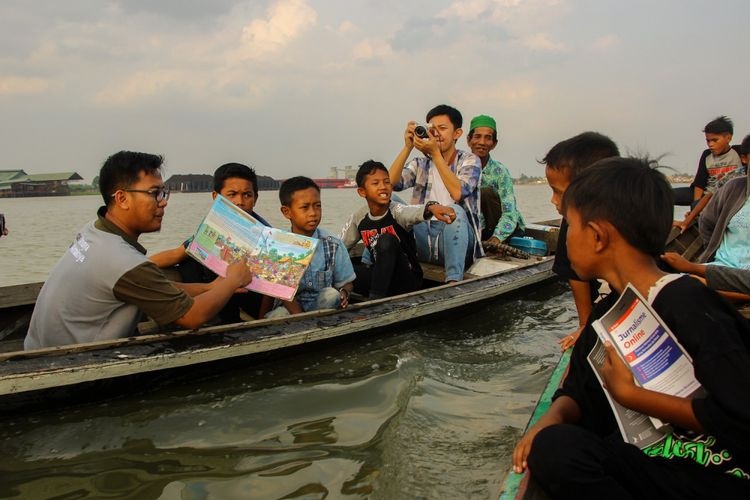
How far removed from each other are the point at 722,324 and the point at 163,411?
2.59 metres

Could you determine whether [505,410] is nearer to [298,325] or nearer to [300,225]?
[298,325]

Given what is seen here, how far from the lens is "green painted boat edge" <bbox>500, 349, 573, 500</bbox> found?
1508 mm

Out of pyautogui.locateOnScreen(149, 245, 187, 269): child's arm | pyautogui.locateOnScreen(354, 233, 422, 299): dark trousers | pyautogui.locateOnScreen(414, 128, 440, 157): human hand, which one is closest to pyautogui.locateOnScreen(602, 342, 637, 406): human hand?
pyautogui.locateOnScreen(354, 233, 422, 299): dark trousers

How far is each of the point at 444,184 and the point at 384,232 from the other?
3.03 ft

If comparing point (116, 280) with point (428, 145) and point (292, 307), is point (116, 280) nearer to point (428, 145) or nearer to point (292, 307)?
point (292, 307)

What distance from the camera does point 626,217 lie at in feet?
4.99

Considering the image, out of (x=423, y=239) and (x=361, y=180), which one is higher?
(x=361, y=180)

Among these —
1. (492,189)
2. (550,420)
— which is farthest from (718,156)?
(550,420)

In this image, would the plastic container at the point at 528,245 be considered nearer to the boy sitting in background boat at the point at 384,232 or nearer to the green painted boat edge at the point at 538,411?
the boy sitting in background boat at the point at 384,232

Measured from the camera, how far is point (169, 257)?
3.54 m

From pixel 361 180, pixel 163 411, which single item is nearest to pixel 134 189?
pixel 163 411

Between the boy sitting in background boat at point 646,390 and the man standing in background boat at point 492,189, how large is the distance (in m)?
4.15

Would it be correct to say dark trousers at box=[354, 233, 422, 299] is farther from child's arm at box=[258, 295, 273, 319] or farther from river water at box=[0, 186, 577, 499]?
child's arm at box=[258, 295, 273, 319]

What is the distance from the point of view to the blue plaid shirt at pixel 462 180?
4.93 meters
